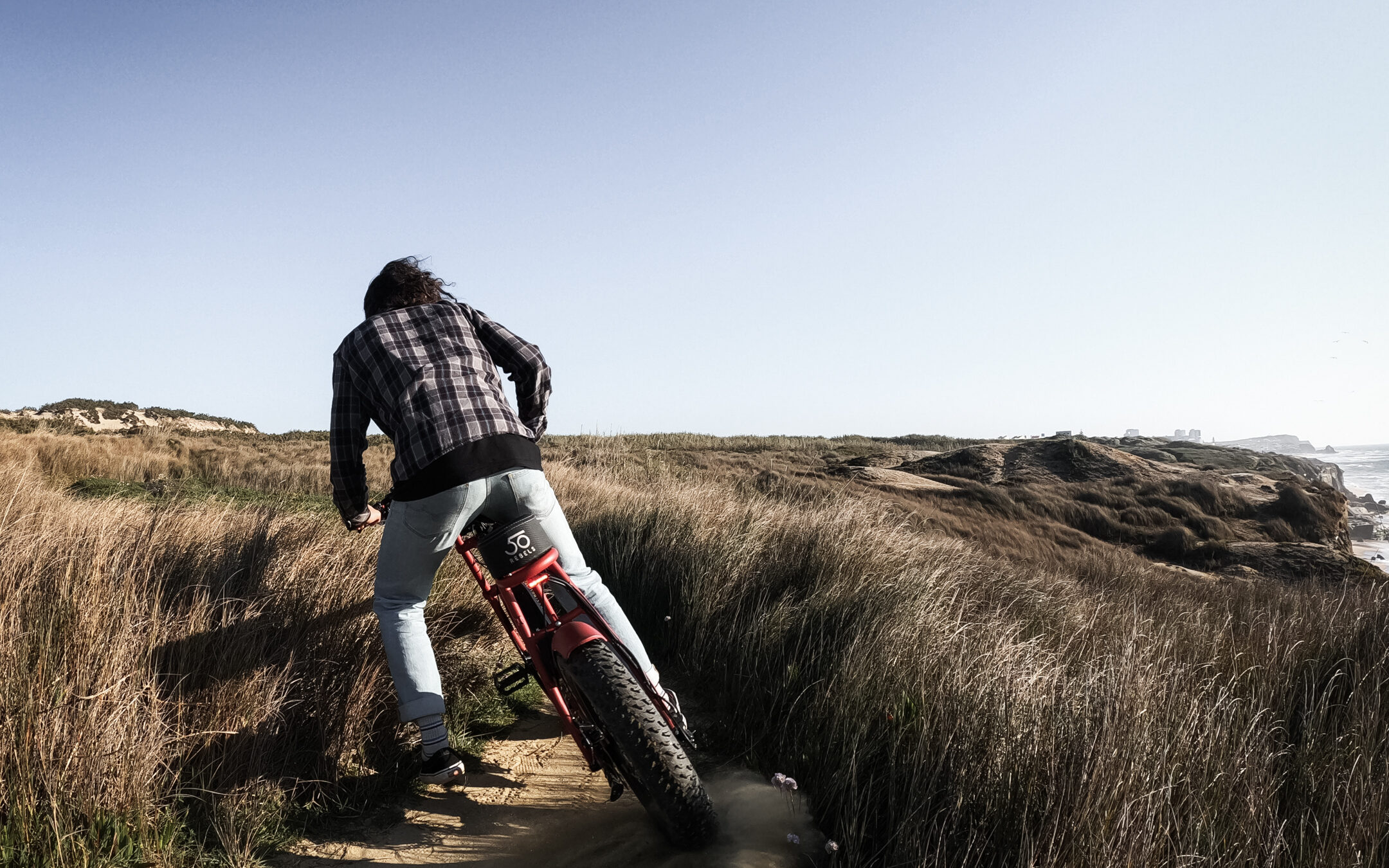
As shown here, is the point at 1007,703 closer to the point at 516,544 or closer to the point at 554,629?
the point at 554,629

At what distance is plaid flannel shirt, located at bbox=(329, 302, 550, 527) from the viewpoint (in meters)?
2.46

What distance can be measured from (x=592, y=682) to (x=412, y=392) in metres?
1.19

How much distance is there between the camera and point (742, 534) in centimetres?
553

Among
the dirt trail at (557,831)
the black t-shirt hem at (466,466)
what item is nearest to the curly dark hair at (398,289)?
the black t-shirt hem at (466,466)

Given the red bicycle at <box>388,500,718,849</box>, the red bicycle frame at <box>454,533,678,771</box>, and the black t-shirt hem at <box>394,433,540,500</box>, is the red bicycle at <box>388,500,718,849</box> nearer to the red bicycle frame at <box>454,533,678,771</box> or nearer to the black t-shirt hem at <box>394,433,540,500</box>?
the red bicycle frame at <box>454,533,678,771</box>

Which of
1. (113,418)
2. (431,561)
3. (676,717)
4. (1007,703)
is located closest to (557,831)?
(676,717)

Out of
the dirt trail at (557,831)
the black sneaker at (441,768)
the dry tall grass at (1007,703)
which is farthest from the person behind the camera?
the black sneaker at (441,768)

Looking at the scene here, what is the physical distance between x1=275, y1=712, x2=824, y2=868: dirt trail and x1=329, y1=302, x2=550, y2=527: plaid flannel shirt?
4.03 ft

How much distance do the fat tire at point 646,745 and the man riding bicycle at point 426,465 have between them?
221 millimetres

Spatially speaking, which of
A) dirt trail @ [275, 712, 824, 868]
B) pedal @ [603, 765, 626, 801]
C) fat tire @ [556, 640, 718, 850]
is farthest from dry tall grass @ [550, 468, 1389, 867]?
pedal @ [603, 765, 626, 801]

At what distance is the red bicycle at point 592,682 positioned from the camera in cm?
218

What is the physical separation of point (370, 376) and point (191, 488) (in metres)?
10.7

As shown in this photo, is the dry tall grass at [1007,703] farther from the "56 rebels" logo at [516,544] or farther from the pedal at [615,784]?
the "56 rebels" logo at [516,544]

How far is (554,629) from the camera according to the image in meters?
2.41
